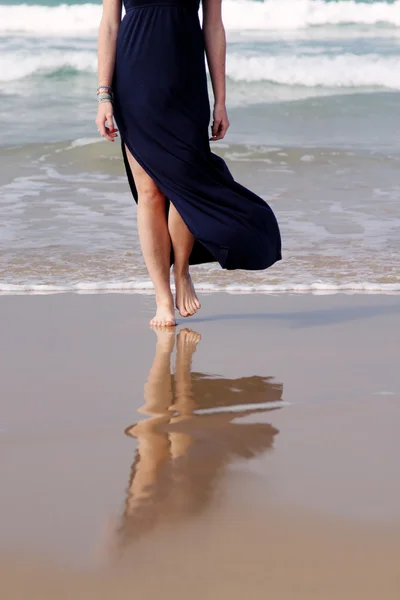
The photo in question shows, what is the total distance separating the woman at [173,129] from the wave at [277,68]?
1171 cm

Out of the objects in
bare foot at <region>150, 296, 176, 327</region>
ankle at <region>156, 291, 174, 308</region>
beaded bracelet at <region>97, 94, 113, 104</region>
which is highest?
beaded bracelet at <region>97, 94, 113, 104</region>

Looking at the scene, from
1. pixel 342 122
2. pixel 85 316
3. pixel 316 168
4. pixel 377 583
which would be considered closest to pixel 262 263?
pixel 85 316

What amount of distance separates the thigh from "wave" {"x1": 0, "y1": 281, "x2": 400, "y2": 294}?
73 cm

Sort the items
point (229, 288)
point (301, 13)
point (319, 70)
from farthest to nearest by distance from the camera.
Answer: point (301, 13)
point (319, 70)
point (229, 288)

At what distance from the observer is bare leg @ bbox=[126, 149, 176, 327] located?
10.8 feet

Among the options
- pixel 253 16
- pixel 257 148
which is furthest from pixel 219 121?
pixel 253 16

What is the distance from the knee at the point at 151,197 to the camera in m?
3.30

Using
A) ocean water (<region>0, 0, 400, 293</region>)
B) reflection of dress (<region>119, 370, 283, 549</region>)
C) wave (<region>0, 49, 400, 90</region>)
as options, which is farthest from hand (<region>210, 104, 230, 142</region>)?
wave (<region>0, 49, 400, 90</region>)

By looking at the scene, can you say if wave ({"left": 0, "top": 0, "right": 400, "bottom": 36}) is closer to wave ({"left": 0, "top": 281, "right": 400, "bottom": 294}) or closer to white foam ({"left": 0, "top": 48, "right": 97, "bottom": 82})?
Result: white foam ({"left": 0, "top": 48, "right": 97, "bottom": 82})

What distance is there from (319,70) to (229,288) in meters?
12.0

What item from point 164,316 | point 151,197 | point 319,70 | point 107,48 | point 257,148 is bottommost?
point 257,148

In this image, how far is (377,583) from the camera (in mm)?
1409

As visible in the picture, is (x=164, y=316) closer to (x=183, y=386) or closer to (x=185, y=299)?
(x=185, y=299)

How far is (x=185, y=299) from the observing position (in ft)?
11.3
